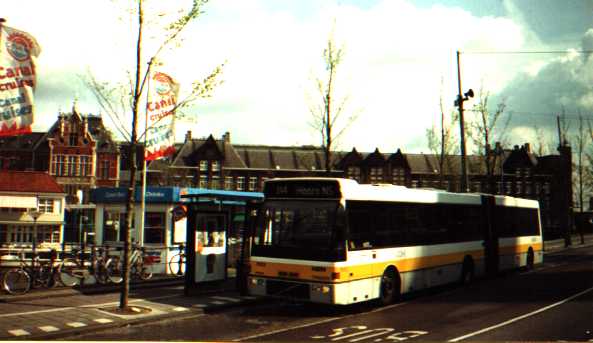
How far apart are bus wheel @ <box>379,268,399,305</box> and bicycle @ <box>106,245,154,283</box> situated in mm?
8485

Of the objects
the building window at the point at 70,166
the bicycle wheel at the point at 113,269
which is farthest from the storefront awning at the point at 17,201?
the bicycle wheel at the point at 113,269

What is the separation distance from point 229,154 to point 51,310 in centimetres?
7427

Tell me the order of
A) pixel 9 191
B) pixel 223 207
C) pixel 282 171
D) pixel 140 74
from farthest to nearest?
pixel 282 171
pixel 9 191
pixel 223 207
pixel 140 74

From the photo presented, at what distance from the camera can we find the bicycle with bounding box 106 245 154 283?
16.1 m

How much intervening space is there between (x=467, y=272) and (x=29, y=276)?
43.9 feet

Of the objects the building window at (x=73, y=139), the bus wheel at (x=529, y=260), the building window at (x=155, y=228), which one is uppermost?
the building window at (x=73, y=139)

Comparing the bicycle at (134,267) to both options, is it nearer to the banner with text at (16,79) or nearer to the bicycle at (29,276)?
the bicycle at (29,276)

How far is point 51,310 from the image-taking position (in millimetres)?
11516

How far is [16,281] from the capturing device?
13.4 m

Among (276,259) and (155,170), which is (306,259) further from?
(155,170)

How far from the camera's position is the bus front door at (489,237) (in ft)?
59.0

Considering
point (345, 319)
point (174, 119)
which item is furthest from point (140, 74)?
point (345, 319)

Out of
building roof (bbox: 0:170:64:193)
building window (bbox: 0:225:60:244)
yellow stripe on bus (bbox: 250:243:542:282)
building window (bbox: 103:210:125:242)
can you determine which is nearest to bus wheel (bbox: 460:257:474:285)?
yellow stripe on bus (bbox: 250:243:542:282)

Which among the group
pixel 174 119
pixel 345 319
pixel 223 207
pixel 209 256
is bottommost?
pixel 345 319
